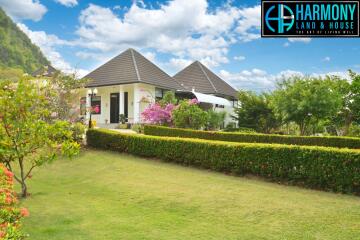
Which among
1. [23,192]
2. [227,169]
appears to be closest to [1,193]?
[23,192]

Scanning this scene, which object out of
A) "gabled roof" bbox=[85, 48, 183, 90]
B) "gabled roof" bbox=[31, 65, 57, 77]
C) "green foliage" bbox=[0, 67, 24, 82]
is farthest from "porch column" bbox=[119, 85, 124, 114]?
"green foliage" bbox=[0, 67, 24, 82]

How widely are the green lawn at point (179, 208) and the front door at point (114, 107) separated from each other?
18.5m

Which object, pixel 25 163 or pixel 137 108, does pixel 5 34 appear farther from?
pixel 25 163

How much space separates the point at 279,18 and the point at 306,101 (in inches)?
565

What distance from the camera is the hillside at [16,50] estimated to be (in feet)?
149

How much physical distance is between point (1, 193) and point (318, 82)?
23355 millimetres

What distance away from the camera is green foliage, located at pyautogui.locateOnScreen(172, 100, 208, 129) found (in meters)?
20.6

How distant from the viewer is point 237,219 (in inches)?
270

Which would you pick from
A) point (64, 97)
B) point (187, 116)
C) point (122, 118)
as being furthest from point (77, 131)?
point (122, 118)

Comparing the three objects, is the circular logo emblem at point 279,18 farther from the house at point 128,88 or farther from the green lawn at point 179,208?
the house at point 128,88

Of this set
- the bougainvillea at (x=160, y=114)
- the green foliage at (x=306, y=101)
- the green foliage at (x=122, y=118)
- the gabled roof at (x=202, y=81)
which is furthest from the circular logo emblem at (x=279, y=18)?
the gabled roof at (x=202, y=81)
